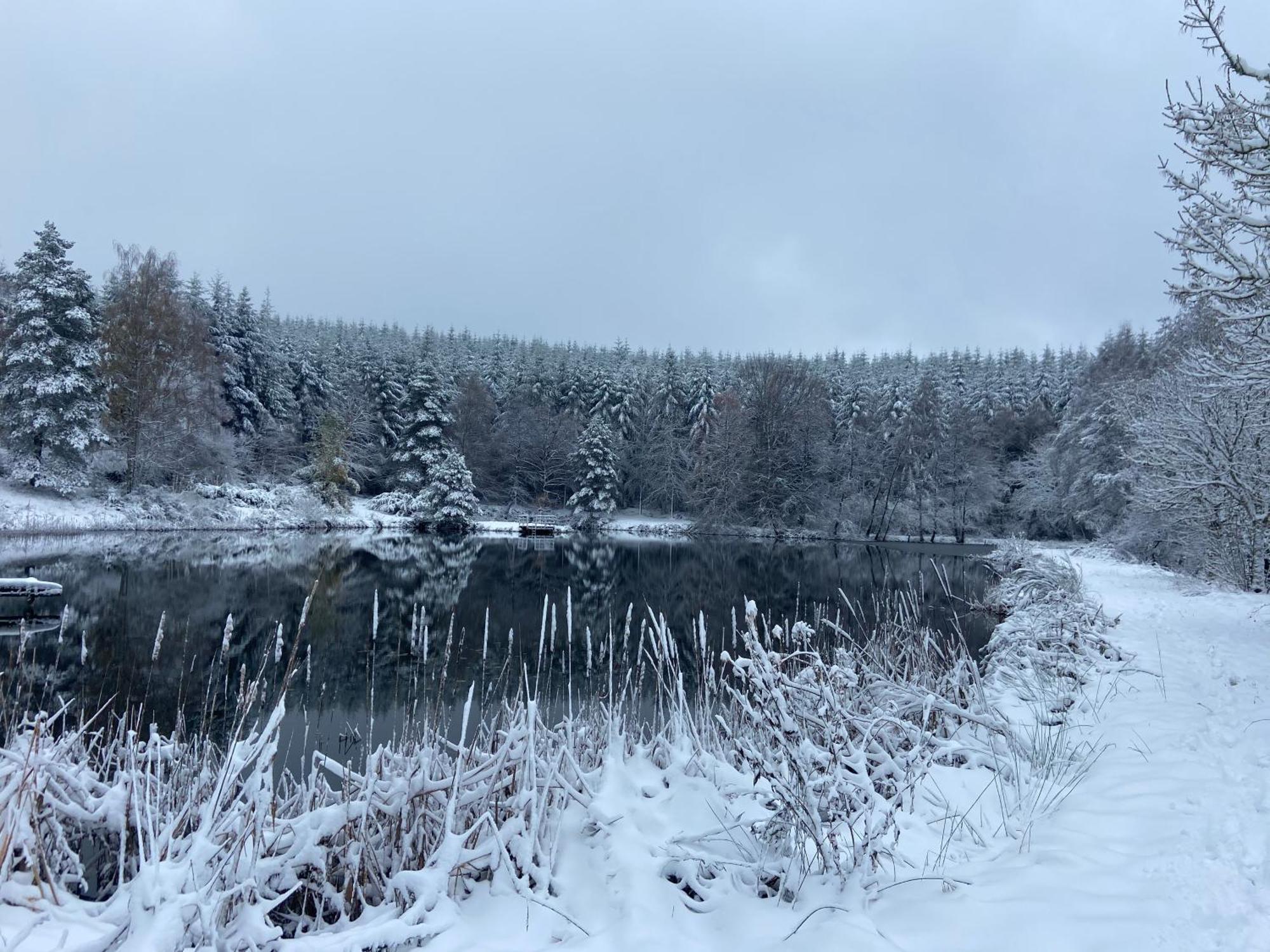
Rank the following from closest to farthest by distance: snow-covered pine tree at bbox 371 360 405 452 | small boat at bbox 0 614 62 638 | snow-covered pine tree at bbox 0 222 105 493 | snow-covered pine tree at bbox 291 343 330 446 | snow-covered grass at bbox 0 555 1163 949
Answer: snow-covered grass at bbox 0 555 1163 949, small boat at bbox 0 614 62 638, snow-covered pine tree at bbox 0 222 105 493, snow-covered pine tree at bbox 291 343 330 446, snow-covered pine tree at bbox 371 360 405 452

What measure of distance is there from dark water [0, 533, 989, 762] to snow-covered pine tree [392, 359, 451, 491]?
10826 millimetres

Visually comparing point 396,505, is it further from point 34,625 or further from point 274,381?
point 34,625

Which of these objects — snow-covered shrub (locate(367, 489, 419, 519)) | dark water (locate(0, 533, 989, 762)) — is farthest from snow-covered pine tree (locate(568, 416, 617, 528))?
dark water (locate(0, 533, 989, 762))

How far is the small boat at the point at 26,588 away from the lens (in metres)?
11.3

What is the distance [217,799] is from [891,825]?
9.28 feet

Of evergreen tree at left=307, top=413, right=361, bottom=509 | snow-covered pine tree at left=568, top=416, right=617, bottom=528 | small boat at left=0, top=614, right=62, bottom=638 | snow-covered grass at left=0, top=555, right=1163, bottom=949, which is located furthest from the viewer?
snow-covered pine tree at left=568, top=416, right=617, bottom=528

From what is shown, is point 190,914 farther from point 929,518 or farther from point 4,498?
point 929,518

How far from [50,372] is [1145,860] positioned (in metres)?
32.8

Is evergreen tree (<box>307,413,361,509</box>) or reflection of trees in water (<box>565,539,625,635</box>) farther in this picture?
evergreen tree (<box>307,413,361,509</box>)

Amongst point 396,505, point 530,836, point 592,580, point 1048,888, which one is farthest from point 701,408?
point 1048,888

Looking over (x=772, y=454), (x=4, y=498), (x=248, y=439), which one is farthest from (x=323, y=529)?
(x=772, y=454)

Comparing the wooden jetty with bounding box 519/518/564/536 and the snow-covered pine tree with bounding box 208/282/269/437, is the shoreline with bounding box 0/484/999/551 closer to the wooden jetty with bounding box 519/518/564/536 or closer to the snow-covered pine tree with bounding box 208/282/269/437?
the wooden jetty with bounding box 519/518/564/536

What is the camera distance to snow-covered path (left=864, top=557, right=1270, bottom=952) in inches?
85.3

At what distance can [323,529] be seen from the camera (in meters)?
32.7
